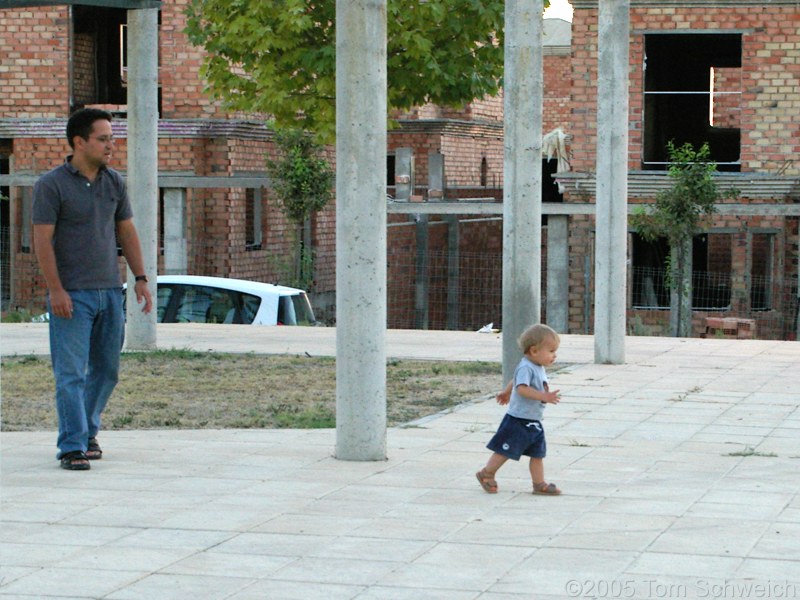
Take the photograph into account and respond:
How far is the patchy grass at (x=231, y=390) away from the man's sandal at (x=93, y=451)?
66.9 inches

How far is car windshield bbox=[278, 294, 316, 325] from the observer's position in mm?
20594

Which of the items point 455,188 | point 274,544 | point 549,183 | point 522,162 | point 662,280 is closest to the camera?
point 274,544

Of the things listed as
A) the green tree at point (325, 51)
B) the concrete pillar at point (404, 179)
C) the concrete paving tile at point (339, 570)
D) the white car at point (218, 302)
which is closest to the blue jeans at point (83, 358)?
the concrete paving tile at point (339, 570)

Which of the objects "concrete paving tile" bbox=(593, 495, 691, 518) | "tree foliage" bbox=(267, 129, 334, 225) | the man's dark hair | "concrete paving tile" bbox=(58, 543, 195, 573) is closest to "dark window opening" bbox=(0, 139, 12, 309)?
"tree foliage" bbox=(267, 129, 334, 225)

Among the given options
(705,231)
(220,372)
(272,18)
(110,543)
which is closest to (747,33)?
(705,231)

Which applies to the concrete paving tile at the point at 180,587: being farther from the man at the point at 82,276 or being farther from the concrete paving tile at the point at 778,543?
the man at the point at 82,276

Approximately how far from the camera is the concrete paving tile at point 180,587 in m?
6.03

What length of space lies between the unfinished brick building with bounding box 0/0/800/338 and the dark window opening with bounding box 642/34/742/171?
64 mm

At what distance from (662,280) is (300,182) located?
6125 mm

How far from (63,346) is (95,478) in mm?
766

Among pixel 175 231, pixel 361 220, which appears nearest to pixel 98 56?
pixel 175 231

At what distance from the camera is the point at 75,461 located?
884 centimetres

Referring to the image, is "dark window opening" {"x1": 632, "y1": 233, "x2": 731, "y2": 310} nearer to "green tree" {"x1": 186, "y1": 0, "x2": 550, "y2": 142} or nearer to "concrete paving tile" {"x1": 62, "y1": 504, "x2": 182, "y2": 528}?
"green tree" {"x1": 186, "y1": 0, "x2": 550, "y2": 142}

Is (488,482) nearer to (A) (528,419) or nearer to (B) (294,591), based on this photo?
(A) (528,419)
